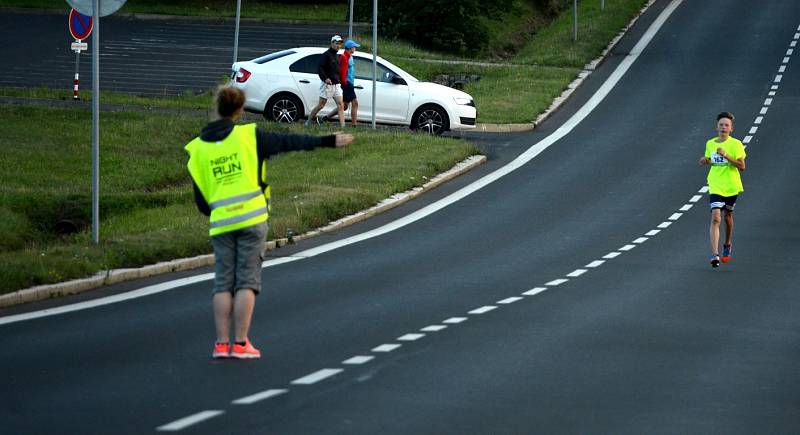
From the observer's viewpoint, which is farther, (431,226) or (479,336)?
(431,226)

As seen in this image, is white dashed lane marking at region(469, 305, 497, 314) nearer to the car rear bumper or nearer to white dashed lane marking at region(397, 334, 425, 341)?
white dashed lane marking at region(397, 334, 425, 341)

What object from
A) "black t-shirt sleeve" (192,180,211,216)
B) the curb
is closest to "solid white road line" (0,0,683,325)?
the curb

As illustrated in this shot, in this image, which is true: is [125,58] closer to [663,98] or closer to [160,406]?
[663,98]

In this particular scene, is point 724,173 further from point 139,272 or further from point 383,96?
point 383,96

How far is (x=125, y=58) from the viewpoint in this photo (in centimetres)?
4538

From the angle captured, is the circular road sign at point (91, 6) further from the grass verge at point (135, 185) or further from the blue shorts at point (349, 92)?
the blue shorts at point (349, 92)

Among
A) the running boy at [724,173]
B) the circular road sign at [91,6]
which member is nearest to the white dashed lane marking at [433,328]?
the circular road sign at [91,6]

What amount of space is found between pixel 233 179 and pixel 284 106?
21.8 m

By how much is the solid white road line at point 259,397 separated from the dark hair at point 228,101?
84.6 inches

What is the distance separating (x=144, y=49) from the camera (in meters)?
47.7

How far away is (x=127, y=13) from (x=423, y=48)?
13.7 meters

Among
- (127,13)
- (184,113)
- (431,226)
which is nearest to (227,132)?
(431,226)

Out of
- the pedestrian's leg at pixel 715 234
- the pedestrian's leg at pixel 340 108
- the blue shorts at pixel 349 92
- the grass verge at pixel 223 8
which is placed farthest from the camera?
the grass verge at pixel 223 8

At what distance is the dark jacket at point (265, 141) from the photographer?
10.1 metres
